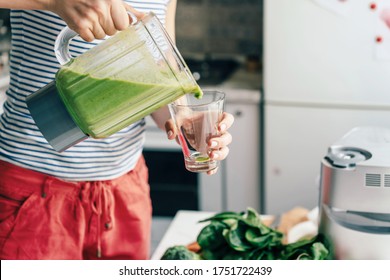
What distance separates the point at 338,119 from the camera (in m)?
2.61

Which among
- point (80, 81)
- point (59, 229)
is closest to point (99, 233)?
point (59, 229)

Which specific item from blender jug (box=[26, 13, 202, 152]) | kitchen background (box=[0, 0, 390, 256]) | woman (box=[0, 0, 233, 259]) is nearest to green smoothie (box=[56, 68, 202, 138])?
blender jug (box=[26, 13, 202, 152])

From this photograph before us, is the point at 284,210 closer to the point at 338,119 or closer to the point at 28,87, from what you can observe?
the point at 338,119

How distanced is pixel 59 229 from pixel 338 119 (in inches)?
62.5

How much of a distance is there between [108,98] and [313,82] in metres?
1.76

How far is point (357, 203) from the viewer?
4.08 feet

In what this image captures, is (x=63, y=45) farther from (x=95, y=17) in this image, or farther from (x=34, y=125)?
(x=34, y=125)

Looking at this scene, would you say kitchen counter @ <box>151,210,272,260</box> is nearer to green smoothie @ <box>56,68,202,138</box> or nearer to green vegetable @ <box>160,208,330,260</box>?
green vegetable @ <box>160,208,330,260</box>

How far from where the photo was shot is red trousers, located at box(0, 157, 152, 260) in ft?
4.24

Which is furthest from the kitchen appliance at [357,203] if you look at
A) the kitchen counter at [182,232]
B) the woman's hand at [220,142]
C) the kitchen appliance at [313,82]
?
the kitchen appliance at [313,82]

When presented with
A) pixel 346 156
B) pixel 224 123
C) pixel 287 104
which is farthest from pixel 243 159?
pixel 224 123

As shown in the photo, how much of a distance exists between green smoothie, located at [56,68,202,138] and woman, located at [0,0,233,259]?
0.21 meters

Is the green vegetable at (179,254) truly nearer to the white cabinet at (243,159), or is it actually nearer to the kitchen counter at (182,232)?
the kitchen counter at (182,232)

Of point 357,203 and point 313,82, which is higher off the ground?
point 357,203
